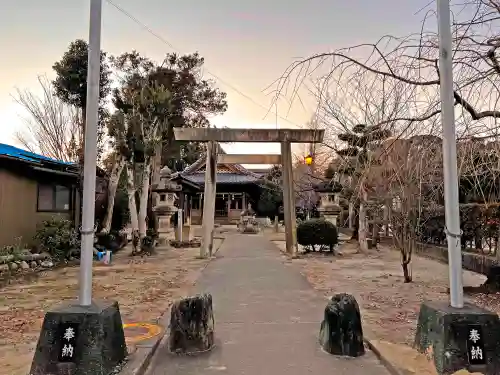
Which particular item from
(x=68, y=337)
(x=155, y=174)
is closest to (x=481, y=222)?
(x=68, y=337)

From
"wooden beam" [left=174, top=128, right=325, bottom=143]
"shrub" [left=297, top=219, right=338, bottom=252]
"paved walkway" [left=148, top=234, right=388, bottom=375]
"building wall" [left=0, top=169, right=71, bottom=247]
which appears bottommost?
"paved walkway" [left=148, top=234, right=388, bottom=375]

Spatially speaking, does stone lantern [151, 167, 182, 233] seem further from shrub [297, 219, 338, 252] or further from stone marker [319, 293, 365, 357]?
stone marker [319, 293, 365, 357]

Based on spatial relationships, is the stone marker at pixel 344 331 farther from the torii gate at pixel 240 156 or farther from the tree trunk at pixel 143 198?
the tree trunk at pixel 143 198

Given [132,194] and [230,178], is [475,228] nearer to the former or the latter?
[132,194]

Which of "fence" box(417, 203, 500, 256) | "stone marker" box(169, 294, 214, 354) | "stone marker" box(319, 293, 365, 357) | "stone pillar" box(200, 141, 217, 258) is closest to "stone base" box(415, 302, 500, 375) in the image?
"stone marker" box(319, 293, 365, 357)

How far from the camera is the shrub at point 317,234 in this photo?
1756cm

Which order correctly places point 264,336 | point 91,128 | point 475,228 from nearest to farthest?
1. point 91,128
2. point 264,336
3. point 475,228

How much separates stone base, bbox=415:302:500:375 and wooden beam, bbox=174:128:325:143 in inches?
462

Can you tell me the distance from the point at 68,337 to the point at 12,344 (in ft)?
5.93

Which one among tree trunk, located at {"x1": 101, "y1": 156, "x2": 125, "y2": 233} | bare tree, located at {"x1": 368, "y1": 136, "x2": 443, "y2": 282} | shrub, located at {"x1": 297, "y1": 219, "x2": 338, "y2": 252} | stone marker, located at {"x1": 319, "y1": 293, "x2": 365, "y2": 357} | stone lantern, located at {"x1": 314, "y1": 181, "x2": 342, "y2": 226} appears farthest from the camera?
stone lantern, located at {"x1": 314, "y1": 181, "x2": 342, "y2": 226}

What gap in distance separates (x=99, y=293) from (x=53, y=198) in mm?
7753

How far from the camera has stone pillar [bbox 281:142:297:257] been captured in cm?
1664

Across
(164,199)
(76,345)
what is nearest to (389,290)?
(76,345)

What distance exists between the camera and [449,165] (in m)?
4.46
